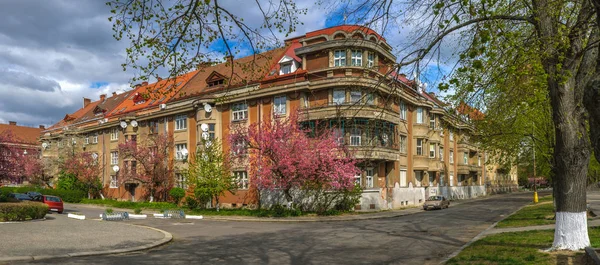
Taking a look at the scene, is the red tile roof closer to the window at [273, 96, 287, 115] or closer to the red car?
the red car

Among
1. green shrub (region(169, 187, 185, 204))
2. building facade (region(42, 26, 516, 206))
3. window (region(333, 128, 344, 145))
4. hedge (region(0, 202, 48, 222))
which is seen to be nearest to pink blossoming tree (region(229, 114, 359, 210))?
window (region(333, 128, 344, 145))

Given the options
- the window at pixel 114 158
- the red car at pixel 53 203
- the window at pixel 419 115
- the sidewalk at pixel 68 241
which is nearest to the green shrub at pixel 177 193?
the red car at pixel 53 203

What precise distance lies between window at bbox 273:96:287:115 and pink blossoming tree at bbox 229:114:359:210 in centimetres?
433

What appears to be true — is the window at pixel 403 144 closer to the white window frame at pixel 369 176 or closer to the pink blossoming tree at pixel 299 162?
the white window frame at pixel 369 176

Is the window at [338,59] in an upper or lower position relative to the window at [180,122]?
upper

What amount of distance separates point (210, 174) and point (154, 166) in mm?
11248

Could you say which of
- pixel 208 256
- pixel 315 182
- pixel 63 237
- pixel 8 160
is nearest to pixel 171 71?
pixel 208 256

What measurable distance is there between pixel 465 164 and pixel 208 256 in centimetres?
5219

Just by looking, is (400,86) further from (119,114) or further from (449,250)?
(119,114)

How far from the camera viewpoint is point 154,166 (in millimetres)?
43375

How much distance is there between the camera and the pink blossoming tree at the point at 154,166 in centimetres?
4312

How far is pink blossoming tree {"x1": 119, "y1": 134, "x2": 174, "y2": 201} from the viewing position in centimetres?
4312

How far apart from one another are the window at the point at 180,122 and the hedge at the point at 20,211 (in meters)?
20.1

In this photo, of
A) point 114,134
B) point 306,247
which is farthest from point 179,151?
point 306,247
